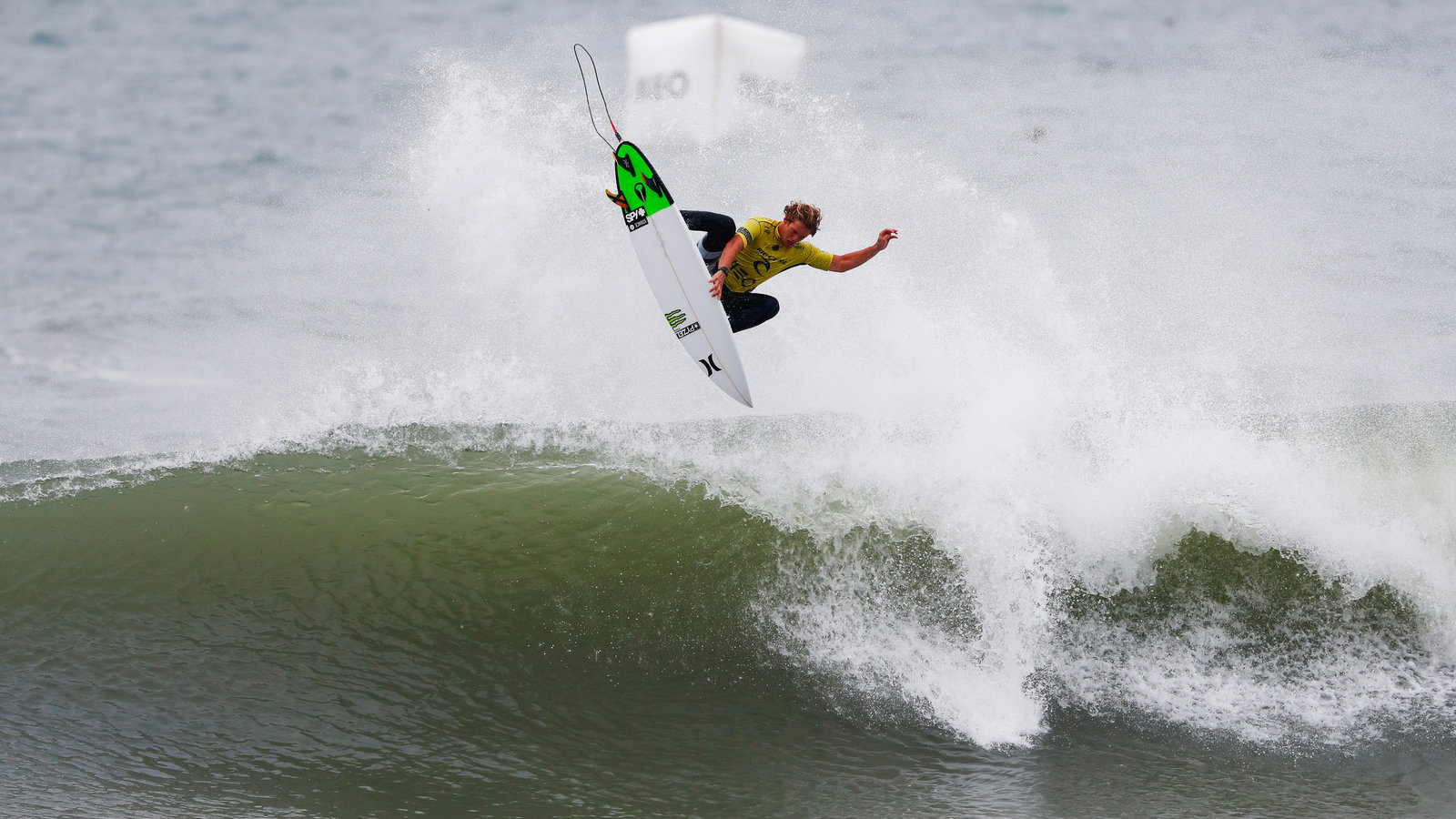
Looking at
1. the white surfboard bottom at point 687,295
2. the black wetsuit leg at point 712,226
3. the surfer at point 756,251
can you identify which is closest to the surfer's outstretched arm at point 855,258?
the surfer at point 756,251

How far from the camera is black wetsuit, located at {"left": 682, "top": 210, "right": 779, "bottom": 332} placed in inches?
169

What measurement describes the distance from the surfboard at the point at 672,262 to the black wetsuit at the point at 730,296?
0.06 m

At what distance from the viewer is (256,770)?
3.35 meters

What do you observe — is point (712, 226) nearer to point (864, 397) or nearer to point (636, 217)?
point (636, 217)

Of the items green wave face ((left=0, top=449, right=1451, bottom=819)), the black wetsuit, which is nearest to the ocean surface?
green wave face ((left=0, top=449, right=1451, bottom=819))

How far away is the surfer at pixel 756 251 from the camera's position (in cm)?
409

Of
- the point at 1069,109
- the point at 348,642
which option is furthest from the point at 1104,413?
the point at 1069,109

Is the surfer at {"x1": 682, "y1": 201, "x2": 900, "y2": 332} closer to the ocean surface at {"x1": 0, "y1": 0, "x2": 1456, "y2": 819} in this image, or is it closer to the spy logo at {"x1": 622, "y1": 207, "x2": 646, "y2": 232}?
the spy logo at {"x1": 622, "y1": 207, "x2": 646, "y2": 232}

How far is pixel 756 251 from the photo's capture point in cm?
423

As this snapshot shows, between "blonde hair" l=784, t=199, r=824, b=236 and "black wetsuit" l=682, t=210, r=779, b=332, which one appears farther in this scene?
"black wetsuit" l=682, t=210, r=779, b=332

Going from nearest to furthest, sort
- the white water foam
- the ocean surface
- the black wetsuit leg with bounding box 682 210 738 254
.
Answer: the ocean surface
the white water foam
the black wetsuit leg with bounding box 682 210 738 254

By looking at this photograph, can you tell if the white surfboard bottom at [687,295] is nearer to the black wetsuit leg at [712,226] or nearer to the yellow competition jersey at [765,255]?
the black wetsuit leg at [712,226]

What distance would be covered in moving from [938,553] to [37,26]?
1231 cm

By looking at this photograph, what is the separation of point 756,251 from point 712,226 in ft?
0.91
